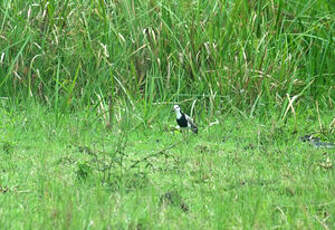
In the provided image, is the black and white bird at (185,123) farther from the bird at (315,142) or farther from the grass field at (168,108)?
the bird at (315,142)

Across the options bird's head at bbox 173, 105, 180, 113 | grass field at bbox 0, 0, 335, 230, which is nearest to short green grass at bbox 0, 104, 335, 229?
grass field at bbox 0, 0, 335, 230

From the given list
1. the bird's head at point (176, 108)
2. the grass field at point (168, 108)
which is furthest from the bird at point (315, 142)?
the bird's head at point (176, 108)

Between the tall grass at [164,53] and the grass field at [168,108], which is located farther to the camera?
the tall grass at [164,53]

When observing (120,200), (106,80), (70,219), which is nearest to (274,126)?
(106,80)

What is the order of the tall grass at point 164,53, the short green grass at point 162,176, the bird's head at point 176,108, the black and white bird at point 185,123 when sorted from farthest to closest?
1. the tall grass at point 164,53
2. the bird's head at point 176,108
3. the black and white bird at point 185,123
4. the short green grass at point 162,176

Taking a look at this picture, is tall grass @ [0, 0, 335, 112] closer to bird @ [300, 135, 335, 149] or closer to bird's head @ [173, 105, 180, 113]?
bird's head @ [173, 105, 180, 113]

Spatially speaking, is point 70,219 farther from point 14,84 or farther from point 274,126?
point 14,84

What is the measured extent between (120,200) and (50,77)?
11.7ft

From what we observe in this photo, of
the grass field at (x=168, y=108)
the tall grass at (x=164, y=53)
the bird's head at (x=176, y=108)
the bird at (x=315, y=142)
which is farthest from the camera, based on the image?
the tall grass at (x=164, y=53)

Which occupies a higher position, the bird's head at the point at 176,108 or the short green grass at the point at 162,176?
the short green grass at the point at 162,176

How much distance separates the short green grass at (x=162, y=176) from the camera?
141 inches

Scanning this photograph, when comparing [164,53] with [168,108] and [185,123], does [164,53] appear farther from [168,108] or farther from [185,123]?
[185,123]

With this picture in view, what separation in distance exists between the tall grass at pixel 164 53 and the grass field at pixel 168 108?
0.02 m

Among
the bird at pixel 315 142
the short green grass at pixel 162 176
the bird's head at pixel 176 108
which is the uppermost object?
the short green grass at pixel 162 176
